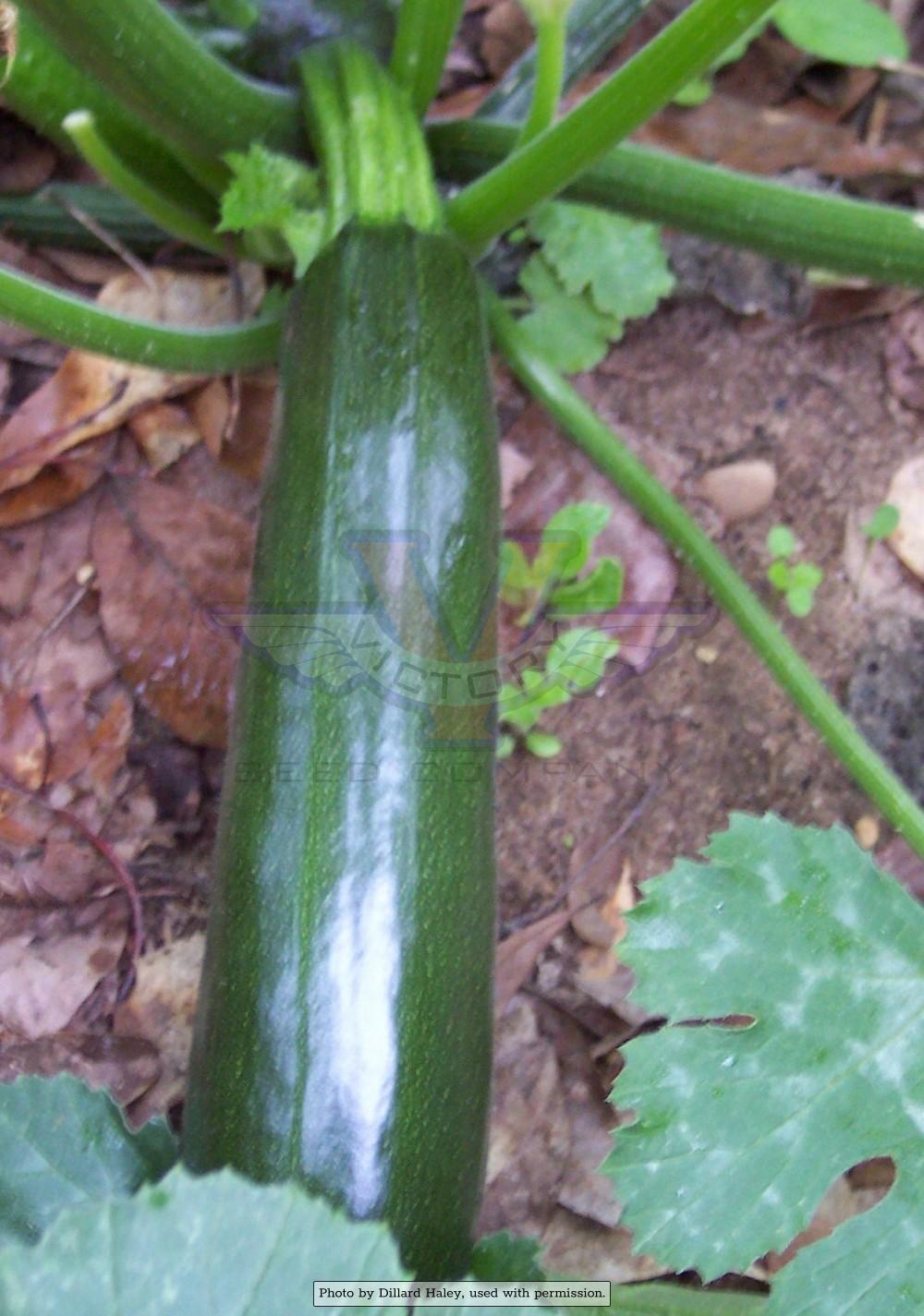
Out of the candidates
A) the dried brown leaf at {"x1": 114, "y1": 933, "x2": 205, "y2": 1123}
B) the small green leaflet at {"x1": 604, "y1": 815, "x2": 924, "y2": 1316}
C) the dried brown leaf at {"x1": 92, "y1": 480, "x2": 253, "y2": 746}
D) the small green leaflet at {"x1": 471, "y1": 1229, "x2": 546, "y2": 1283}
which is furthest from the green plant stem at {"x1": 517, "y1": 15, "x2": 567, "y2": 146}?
the small green leaflet at {"x1": 471, "y1": 1229, "x2": 546, "y2": 1283}

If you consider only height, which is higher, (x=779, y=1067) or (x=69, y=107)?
(x=69, y=107)

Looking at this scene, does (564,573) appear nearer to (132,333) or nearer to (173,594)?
(173,594)

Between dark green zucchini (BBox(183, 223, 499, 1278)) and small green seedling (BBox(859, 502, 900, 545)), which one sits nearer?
dark green zucchini (BBox(183, 223, 499, 1278))

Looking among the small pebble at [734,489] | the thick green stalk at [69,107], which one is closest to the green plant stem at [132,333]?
the thick green stalk at [69,107]

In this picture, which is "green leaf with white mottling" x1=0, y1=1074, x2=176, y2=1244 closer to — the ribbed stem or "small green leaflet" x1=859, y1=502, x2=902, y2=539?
the ribbed stem

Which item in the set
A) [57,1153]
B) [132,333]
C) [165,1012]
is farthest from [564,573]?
[57,1153]

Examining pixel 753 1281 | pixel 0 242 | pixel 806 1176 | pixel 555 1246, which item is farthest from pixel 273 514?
pixel 753 1281
